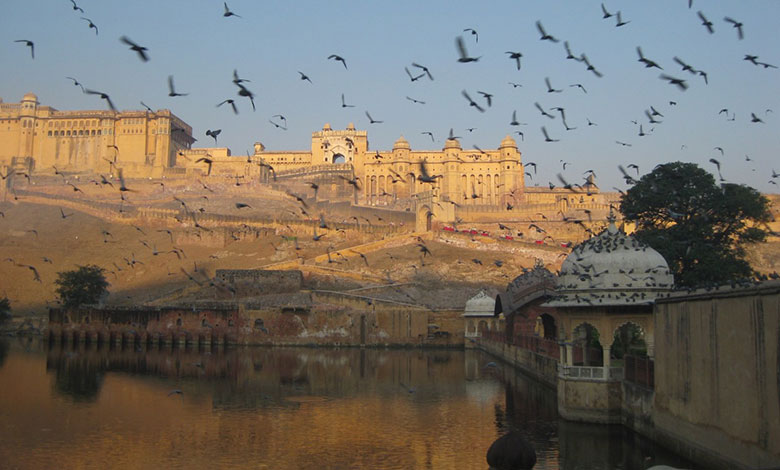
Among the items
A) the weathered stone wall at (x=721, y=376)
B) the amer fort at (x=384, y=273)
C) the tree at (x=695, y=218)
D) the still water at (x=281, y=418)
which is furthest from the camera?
the tree at (x=695, y=218)

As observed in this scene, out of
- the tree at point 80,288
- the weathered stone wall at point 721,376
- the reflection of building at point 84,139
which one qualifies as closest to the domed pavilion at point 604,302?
the weathered stone wall at point 721,376

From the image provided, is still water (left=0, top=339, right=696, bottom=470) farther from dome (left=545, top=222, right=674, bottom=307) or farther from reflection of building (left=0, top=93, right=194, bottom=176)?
reflection of building (left=0, top=93, right=194, bottom=176)

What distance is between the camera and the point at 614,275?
18453mm

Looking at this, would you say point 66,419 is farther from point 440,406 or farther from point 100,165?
point 100,165

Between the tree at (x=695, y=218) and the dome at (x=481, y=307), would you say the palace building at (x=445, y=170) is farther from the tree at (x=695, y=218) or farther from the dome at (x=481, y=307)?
the tree at (x=695, y=218)

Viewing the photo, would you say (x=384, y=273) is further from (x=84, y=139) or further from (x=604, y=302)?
(x=84, y=139)

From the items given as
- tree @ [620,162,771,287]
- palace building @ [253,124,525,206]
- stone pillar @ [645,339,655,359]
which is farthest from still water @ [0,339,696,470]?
palace building @ [253,124,525,206]

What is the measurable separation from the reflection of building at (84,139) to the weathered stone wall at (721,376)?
3937 inches

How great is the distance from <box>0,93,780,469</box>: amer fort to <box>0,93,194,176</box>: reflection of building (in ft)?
0.96

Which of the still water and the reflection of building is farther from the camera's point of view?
the reflection of building

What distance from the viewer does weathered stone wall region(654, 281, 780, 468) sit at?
11195 mm

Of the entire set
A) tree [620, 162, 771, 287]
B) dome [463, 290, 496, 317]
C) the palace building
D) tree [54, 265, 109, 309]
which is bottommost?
dome [463, 290, 496, 317]

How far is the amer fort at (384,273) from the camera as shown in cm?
1433

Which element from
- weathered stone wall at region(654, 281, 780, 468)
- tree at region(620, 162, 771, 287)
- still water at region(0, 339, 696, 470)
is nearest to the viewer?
weathered stone wall at region(654, 281, 780, 468)
